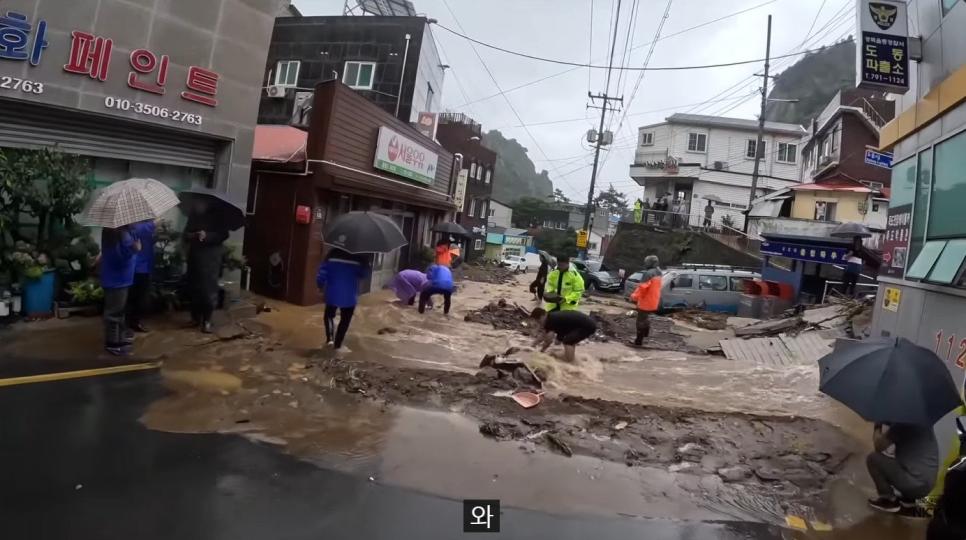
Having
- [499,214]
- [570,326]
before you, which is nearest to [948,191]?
[570,326]

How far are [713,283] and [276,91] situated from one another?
55.8ft

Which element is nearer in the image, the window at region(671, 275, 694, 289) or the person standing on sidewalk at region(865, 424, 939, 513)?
the person standing on sidewalk at region(865, 424, 939, 513)

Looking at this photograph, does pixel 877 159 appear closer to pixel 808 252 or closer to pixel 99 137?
pixel 808 252

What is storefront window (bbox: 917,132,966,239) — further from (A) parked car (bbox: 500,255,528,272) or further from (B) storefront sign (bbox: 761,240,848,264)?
(A) parked car (bbox: 500,255,528,272)

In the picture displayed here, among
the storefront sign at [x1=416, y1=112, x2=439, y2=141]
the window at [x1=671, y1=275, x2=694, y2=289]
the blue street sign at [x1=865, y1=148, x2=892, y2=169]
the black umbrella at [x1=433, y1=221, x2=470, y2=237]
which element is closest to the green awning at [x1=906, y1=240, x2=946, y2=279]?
the blue street sign at [x1=865, y1=148, x2=892, y2=169]

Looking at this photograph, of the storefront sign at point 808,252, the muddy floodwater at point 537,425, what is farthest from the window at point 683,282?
the muddy floodwater at point 537,425

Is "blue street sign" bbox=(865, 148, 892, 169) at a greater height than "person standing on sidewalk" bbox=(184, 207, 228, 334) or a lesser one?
greater

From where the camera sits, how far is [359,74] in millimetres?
25875

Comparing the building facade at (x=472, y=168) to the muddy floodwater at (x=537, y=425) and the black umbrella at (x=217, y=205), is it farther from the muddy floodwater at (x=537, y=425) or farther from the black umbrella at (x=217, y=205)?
the muddy floodwater at (x=537, y=425)

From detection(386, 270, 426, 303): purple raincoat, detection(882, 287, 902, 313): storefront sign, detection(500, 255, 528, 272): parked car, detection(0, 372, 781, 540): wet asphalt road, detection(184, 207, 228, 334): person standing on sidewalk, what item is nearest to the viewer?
detection(0, 372, 781, 540): wet asphalt road

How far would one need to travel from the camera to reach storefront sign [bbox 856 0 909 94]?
22.7 feet

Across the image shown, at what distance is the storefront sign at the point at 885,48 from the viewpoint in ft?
22.7

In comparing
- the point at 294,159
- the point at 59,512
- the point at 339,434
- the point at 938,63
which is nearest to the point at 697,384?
the point at 938,63

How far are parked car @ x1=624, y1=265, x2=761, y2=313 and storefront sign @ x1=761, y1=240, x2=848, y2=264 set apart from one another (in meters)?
1.67
